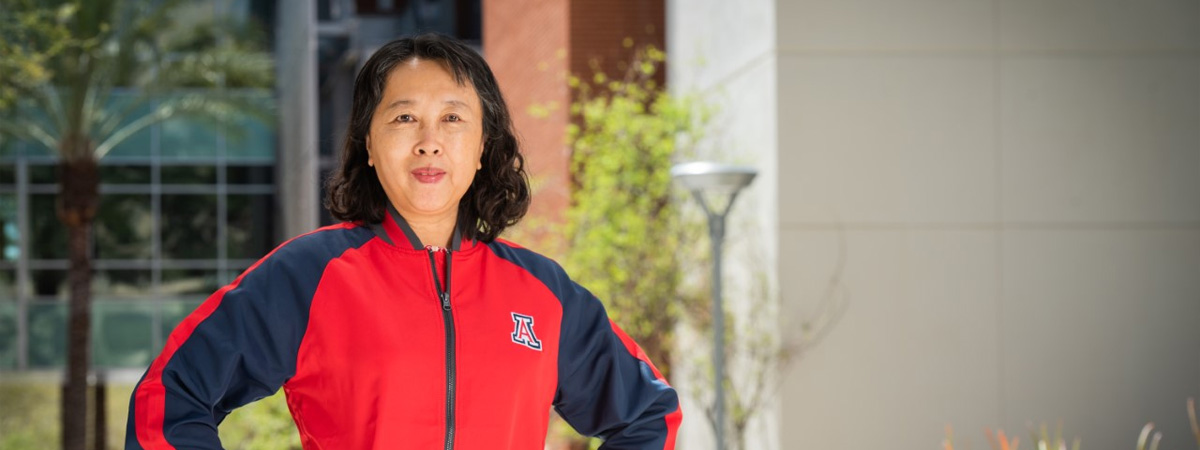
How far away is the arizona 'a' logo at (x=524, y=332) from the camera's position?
91.3 inches

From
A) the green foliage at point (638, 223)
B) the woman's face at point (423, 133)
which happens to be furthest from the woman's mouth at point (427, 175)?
the green foliage at point (638, 223)

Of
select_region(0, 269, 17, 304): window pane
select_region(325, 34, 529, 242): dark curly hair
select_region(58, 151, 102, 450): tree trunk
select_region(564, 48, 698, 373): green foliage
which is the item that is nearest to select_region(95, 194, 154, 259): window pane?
select_region(0, 269, 17, 304): window pane

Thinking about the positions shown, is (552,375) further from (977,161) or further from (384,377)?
(977,161)

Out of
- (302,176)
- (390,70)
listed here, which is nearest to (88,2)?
(302,176)

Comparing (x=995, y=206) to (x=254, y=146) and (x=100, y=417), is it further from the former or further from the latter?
(x=254, y=146)

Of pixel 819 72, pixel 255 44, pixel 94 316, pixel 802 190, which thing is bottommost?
pixel 94 316

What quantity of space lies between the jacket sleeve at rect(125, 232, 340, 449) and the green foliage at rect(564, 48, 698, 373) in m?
8.93

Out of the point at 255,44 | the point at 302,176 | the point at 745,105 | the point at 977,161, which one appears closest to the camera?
the point at 977,161

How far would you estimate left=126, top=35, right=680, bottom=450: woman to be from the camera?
2.12 m

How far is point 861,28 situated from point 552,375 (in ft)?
24.1

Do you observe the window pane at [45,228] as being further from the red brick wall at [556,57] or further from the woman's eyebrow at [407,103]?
the woman's eyebrow at [407,103]

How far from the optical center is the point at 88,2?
1628cm

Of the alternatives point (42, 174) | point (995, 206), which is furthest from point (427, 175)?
point (42, 174)

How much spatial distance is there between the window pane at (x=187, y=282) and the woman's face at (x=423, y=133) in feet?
77.7
